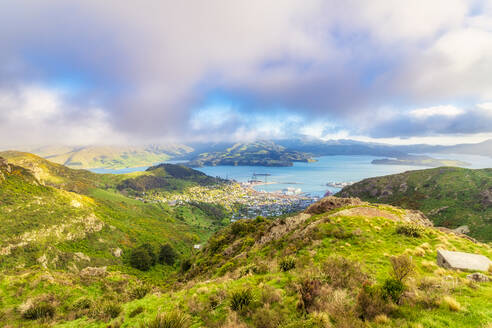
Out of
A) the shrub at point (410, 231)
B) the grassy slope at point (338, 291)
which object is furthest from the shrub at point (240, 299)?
the shrub at point (410, 231)

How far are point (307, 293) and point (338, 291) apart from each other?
118cm

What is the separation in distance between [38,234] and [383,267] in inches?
2468

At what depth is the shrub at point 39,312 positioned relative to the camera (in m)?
11.8

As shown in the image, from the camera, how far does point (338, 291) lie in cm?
729

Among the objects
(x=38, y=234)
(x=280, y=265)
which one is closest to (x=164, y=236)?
(x=38, y=234)

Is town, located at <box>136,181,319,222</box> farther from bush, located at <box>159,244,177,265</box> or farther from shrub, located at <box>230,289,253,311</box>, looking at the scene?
shrub, located at <box>230,289,253,311</box>

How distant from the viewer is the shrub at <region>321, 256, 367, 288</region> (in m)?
8.22

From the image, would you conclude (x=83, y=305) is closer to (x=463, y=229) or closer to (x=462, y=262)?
(x=462, y=262)

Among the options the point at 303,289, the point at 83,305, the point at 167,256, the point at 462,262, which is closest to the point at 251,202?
the point at 167,256

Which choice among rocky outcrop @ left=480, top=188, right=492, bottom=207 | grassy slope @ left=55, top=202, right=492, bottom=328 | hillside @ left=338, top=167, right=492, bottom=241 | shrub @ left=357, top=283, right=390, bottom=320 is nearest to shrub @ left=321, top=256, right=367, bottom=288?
grassy slope @ left=55, top=202, right=492, bottom=328

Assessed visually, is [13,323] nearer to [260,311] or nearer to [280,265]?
[260,311]

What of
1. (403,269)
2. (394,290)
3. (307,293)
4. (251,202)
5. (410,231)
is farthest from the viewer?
(251,202)

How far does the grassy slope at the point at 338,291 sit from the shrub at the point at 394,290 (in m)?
0.22

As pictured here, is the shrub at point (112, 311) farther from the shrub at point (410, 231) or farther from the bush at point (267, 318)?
the shrub at point (410, 231)
